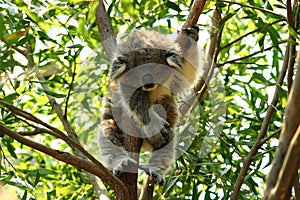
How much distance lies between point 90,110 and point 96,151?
0.37 m

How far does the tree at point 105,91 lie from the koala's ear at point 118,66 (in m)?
0.13

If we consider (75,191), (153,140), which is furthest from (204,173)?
(75,191)

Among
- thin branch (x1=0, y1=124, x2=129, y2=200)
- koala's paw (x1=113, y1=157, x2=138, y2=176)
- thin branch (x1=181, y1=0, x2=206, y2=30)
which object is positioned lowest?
thin branch (x1=0, y1=124, x2=129, y2=200)

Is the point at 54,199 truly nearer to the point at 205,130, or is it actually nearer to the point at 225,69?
the point at 205,130

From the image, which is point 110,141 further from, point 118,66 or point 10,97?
point 10,97

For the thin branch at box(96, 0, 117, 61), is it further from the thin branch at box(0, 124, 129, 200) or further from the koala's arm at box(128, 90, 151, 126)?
the thin branch at box(0, 124, 129, 200)

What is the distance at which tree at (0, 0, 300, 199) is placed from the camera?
3.60m

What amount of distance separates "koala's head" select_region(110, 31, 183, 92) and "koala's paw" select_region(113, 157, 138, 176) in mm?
656

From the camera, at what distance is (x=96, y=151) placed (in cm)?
498

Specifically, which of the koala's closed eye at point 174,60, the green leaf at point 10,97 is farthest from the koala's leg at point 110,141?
the green leaf at point 10,97

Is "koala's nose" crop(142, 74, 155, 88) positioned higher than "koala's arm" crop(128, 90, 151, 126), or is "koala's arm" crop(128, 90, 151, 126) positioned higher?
"koala's nose" crop(142, 74, 155, 88)

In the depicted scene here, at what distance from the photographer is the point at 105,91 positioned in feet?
17.8

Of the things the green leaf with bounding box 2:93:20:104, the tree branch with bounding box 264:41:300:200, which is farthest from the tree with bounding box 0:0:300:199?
the tree branch with bounding box 264:41:300:200

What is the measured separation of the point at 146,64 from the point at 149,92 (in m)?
0.21
